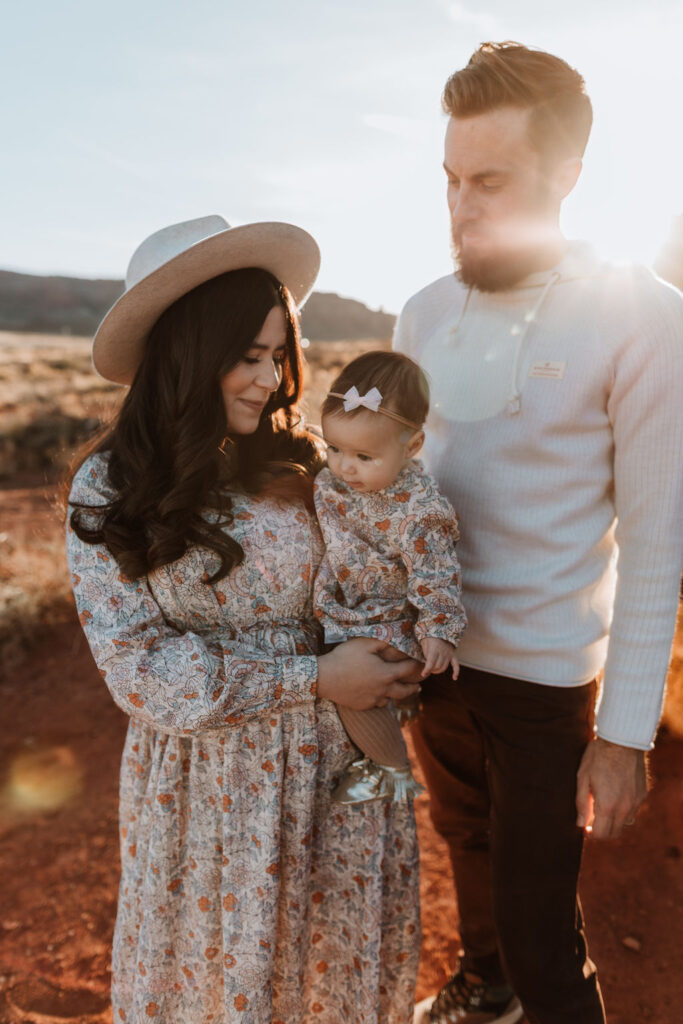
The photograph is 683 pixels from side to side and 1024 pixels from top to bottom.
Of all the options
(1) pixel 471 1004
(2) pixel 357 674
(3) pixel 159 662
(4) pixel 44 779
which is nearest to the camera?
(3) pixel 159 662

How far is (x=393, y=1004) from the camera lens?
2191mm

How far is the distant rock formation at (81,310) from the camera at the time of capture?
62.1m

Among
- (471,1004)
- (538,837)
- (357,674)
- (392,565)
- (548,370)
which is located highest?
(548,370)

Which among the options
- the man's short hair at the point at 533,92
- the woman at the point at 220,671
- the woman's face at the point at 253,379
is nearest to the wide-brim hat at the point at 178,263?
the woman at the point at 220,671

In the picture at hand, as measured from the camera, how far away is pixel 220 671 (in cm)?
178

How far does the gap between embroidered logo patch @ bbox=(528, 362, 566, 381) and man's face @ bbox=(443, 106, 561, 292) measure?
0.93 feet

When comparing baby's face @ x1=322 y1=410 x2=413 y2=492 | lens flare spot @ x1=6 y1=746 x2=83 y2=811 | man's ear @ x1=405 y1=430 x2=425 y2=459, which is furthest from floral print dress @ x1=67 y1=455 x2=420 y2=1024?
lens flare spot @ x1=6 y1=746 x2=83 y2=811

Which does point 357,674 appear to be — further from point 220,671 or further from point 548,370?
point 548,370

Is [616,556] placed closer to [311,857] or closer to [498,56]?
[311,857]

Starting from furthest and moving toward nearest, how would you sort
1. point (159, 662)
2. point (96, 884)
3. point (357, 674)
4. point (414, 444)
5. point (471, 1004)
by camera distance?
point (96, 884), point (471, 1004), point (414, 444), point (357, 674), point (159, 662)

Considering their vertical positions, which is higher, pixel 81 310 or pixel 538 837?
pixel 81 310

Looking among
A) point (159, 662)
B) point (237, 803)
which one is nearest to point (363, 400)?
point (159, 662)

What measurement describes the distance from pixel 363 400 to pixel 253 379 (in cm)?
33

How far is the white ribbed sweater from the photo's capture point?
5.92 feet
